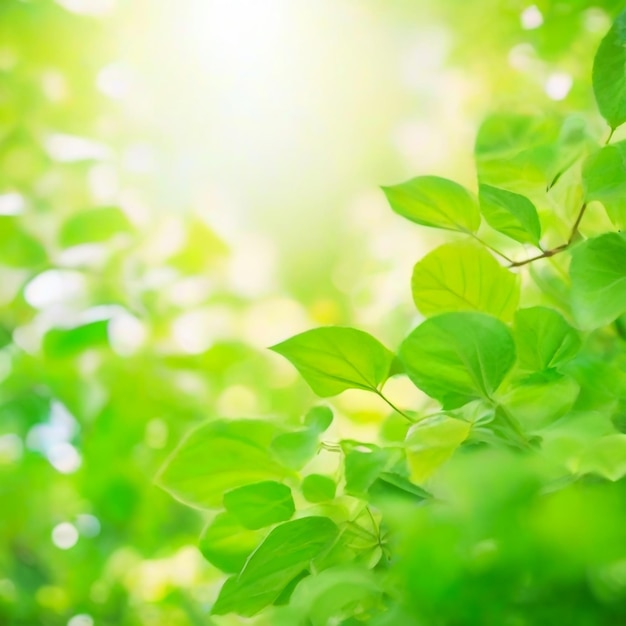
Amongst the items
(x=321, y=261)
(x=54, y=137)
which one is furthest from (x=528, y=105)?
(x=321, y=261)

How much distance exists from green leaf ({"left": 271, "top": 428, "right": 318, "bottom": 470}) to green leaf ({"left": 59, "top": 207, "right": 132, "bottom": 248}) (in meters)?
0.43

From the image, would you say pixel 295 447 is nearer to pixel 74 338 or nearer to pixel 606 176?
pixel 606 176

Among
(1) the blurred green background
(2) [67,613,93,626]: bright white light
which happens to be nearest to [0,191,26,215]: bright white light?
(1) the blurred green background

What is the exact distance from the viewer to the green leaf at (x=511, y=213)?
240 millimetres

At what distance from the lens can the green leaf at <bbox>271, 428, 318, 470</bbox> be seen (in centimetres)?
24

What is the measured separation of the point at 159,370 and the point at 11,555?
1.52ft

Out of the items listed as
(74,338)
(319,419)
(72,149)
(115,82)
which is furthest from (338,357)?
(115,82)

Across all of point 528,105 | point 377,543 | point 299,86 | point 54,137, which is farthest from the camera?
point 299,86

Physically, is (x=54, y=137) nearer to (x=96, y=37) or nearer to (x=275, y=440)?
(x=96, y=37)

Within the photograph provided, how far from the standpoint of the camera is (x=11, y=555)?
3.21ft

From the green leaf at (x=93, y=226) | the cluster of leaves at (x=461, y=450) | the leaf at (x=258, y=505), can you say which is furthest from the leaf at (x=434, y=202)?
the green leaf at (x=93, y=226)

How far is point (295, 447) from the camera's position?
0.24m

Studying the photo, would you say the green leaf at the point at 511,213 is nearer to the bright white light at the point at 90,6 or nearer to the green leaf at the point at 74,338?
the green leaf at the point at 74,338

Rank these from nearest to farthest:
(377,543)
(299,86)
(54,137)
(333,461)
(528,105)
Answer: (377,543)
(333,461)
(528,105)
(54,137)
(299,86)
